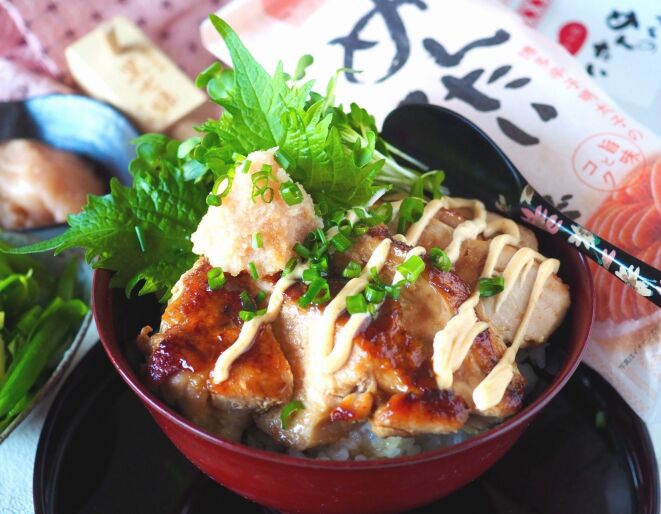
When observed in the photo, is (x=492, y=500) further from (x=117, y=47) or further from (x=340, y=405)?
(x=117, y=47)

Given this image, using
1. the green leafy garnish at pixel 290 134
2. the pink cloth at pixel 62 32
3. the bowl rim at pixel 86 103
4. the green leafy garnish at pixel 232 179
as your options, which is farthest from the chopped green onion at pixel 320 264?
the pink cloth at pixel 62 32

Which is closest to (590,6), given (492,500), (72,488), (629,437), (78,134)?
(629,437)

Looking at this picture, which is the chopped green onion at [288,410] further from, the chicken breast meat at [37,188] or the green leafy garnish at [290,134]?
the chicken breast meat at [37,188]

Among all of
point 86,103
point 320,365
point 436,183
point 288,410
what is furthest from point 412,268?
point 86,103

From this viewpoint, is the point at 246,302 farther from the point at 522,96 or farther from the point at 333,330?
the point at 522,96

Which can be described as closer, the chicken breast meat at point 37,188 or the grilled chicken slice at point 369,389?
the grilled chicken slice at point 369,389

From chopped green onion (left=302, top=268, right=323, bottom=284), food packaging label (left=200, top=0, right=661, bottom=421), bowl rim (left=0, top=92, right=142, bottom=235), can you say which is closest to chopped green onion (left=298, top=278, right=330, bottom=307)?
chopped green onion (left=302, top=268, right=323, bottom=284)
